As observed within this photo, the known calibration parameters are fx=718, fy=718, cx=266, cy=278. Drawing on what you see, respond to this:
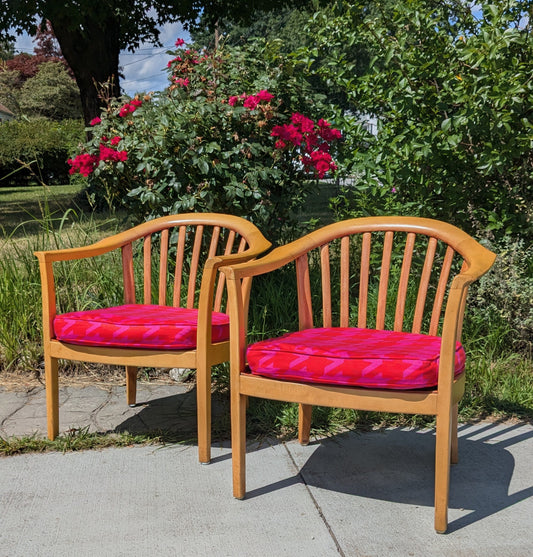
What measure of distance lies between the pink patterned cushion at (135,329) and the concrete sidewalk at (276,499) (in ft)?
1.73

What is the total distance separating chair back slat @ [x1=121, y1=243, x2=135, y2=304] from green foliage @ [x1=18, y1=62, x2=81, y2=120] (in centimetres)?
3601

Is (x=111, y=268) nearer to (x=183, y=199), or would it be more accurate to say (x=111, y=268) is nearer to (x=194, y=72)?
(x=183, y=199)

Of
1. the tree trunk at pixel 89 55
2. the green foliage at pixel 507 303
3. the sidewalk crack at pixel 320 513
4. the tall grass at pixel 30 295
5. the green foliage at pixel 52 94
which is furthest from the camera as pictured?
the green foliage at pixel 52 94

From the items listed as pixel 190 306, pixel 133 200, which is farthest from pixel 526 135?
pixel 133 200

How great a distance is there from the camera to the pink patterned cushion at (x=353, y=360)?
2.39 m

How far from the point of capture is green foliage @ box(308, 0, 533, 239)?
3.93m

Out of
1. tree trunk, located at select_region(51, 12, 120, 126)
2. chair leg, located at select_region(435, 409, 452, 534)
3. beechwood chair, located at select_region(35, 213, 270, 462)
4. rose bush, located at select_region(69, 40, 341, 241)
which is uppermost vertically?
tree trunk, located at select_region(51, 12, 120, 126)

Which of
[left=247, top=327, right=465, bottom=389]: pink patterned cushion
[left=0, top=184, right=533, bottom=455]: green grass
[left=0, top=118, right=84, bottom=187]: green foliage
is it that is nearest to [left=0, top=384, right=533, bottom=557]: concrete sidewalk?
[left=0, top=184, right=533, bottom=455]: green grass

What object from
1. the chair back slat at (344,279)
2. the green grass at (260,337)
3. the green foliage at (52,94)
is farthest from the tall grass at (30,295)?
the green foliage at (52,94)

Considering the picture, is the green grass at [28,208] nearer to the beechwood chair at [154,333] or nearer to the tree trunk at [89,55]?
the tree trunk at [89,55]

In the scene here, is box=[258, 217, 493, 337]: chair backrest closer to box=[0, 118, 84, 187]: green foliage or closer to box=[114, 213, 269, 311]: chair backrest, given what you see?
box=[114, 213, 269, 311]: chair backrest

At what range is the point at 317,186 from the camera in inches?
195

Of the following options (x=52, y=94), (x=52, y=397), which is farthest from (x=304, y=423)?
(x=52, y=94)

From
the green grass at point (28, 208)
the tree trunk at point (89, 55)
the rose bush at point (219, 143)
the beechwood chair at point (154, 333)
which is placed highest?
the tree trunk at point (89, 55)
